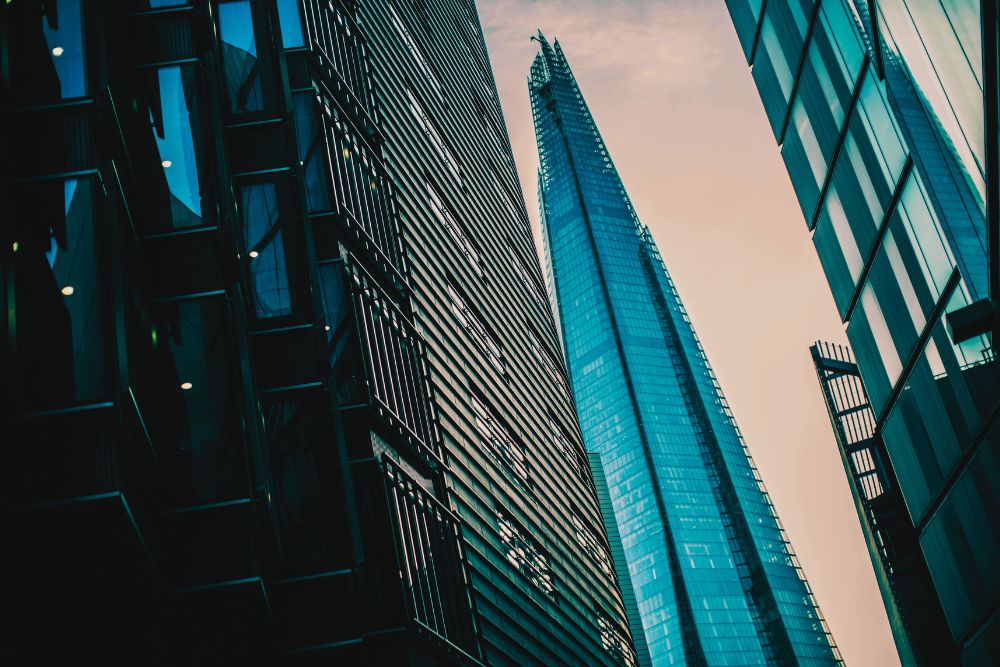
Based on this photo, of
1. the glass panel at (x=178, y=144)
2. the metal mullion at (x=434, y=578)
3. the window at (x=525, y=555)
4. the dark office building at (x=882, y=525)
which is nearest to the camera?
the glass panel at (x=178, y=144)

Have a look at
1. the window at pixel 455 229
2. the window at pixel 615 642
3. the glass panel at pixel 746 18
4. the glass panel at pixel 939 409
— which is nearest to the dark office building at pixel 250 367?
the window at pixel 455 229

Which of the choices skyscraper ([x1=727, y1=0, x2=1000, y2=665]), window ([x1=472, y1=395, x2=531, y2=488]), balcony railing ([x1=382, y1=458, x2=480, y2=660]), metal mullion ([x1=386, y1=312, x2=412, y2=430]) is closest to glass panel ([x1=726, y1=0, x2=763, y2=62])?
skyscraper ([x1=727, y1=0, x2=1000, y2=665])

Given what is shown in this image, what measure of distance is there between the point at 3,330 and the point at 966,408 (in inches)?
524

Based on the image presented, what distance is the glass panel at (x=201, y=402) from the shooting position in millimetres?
16469

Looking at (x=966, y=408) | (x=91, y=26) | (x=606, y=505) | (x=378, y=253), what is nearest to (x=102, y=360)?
(x=91, y=26)

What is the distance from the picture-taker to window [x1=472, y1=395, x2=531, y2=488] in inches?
1730

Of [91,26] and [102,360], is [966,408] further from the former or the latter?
[91,26]

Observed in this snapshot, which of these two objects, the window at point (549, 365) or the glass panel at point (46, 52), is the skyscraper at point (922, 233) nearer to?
the glass panel at point (46, 52)

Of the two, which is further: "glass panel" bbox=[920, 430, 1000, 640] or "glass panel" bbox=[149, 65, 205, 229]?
"glass panel" bbox=[149, 65, 205, 229]

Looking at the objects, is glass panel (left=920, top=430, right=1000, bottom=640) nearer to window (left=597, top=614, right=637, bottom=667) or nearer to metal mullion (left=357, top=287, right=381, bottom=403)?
metal mullion (left=357, top=287, right=381, bottom=403)

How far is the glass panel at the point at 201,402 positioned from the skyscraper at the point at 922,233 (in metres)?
11.3

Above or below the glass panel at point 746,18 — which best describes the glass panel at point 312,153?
above

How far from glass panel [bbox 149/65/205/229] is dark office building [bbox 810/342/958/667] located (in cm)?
4906

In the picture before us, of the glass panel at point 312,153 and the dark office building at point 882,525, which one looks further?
the dark office building at point 882,525
